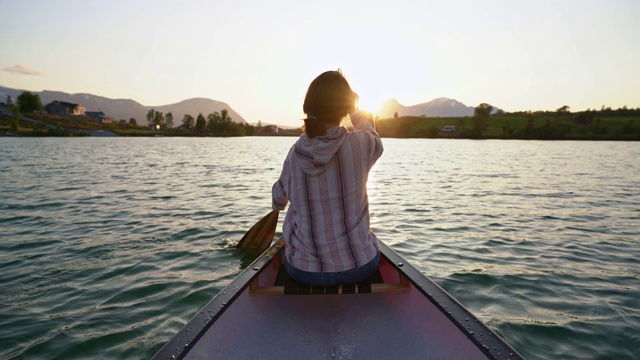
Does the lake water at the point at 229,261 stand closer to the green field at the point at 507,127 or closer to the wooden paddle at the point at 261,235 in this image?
Result: the wooden paddle at the point at 261,235

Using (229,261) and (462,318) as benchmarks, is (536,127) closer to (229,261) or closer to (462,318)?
(229,261)

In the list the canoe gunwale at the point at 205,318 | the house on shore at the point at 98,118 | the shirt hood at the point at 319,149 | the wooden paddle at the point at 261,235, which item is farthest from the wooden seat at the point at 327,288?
the house on shore at the point at 98,118

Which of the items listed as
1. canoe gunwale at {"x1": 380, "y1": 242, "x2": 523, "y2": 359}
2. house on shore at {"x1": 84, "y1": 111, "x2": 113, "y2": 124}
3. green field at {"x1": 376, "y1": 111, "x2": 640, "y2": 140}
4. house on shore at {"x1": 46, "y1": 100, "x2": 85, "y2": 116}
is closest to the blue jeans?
canoe gunwale at {"x1": 380, "y1": 242, "x2": 523, "y2": 359}

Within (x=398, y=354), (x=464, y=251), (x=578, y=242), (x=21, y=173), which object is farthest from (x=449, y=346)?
(x=21, y=173)

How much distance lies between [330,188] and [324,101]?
0.74 m

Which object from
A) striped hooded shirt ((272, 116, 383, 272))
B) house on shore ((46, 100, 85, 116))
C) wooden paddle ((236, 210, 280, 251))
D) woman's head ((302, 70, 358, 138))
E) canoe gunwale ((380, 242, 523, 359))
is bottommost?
wooden paddle ((236, 210, 280, 251))

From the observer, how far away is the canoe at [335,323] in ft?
10.4

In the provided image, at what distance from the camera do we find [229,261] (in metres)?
7.83

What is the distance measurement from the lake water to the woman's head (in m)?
3.48

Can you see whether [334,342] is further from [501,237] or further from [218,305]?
[501,237]

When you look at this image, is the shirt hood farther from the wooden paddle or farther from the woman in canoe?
the wooden paddle

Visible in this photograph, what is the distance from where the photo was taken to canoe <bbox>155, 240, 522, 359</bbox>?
125 inches

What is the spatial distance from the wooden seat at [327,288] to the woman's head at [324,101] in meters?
1.46

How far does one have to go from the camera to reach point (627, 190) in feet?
61.5
